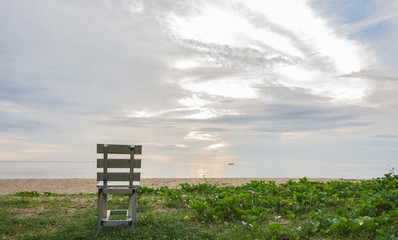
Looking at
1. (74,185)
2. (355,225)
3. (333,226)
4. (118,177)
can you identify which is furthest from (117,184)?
(74,185)

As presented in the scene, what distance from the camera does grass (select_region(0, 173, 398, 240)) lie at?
17.2ft

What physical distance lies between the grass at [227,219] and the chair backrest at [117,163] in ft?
3.48

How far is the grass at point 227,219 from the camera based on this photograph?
523 cm

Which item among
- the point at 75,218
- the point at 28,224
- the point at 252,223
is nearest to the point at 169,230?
the point at 252,223

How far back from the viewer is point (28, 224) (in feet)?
20.5

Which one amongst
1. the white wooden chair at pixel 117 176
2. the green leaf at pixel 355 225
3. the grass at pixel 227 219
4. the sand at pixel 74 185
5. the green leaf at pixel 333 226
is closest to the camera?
the green leaf at pixel 355 225

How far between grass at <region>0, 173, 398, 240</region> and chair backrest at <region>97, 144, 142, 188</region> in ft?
3.48

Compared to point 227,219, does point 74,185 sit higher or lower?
lower

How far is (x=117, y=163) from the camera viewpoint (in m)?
5.91

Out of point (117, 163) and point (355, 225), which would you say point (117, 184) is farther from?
point (355, 225)

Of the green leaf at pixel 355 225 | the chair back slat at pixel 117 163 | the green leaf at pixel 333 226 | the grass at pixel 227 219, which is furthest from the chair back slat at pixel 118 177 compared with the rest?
the green leaf at pixel 355 225

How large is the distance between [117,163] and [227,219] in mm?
2930

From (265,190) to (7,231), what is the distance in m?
7.59

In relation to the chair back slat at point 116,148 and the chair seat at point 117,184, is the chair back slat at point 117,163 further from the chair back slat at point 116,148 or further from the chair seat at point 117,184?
the chair seat at point 117,184
